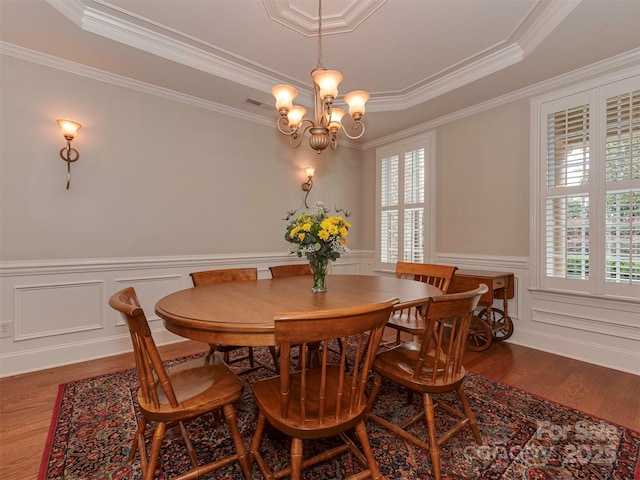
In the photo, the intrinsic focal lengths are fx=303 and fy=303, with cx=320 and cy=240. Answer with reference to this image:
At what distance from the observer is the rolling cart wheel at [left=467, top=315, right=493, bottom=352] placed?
9.87 feet

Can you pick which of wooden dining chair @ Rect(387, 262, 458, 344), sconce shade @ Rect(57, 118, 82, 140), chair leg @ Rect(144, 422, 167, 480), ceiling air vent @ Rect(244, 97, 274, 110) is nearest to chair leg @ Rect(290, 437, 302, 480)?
chair leg @ Rect(144, 422, 167, 480)

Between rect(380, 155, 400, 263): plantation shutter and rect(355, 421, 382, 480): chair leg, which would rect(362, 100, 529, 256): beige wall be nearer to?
rect(380, 155, 400, 263): plantation shutter

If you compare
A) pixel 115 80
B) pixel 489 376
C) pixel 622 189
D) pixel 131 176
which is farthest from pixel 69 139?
pixel 622 189

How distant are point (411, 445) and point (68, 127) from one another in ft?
11.6

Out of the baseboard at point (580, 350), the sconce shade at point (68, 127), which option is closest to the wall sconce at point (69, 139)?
the sconce shade at point (68, 127)

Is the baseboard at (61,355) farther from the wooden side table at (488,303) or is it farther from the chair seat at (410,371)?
the wooden side table at (488,303)

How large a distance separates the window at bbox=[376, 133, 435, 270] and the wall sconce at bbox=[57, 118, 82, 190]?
3.71m

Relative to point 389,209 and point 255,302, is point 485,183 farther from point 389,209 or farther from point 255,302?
point 255,302

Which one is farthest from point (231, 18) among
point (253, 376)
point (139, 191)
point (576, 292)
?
point (576, 292)

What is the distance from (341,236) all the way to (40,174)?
271cm

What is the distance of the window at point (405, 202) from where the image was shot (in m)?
4.09

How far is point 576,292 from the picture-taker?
2.83 meters

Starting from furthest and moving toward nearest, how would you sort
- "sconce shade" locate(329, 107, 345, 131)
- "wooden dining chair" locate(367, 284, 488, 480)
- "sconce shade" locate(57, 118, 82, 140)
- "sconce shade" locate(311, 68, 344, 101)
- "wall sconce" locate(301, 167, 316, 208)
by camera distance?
1. "wall sconce" locate(301, 167, 316, 208)
2. "sconce shade" locate(57, 118, 82, 140)
3. "sconce shade" locate(329, 107, 345, 131)
4. "sconce shade" locate(311, 68, 344, 101)
5. "wooden dining chair" locate(367, 284, 488, 480)

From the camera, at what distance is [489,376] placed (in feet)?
8.15
